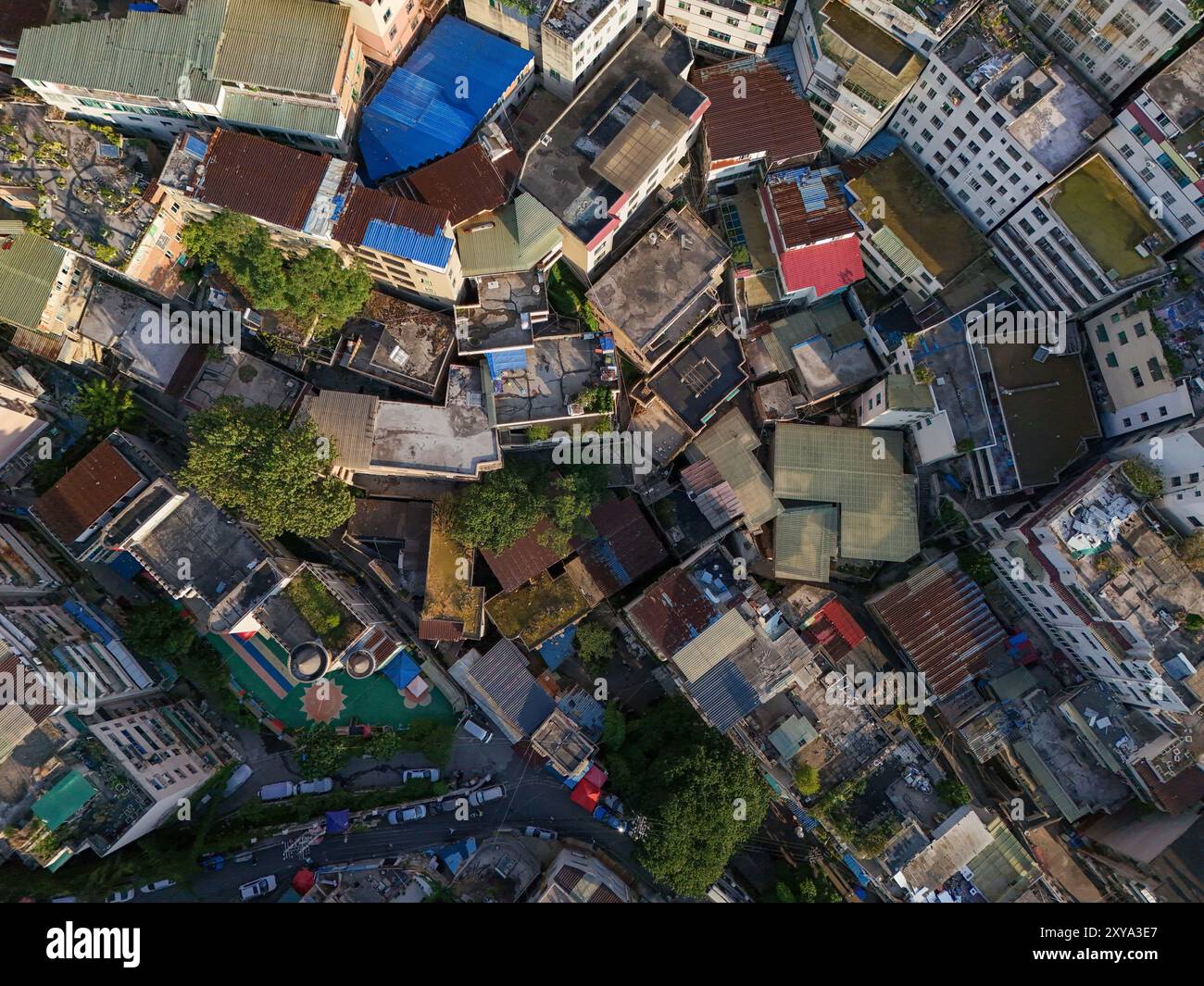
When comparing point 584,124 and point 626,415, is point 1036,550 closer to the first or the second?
point 626,415

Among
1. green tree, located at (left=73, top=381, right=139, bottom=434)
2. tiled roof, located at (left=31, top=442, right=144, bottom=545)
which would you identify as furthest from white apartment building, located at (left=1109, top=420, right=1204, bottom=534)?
green tree, located at (left=73, top=381, right=139, bottom=434)

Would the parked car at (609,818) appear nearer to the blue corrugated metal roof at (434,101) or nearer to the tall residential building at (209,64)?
the blue corrugated metal roof at (434,101)

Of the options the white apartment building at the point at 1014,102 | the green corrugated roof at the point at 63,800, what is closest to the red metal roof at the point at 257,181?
the green corrugated roof at the point at 63,800

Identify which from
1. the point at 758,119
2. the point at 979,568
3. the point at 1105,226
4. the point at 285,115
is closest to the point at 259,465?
the point at 285,115

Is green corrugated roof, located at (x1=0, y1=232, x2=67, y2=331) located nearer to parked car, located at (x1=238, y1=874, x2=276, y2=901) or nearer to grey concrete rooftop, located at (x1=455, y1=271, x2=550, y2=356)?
grey concrete rooftop, located at (x1=455, y1=271, x2=550, y2=356)

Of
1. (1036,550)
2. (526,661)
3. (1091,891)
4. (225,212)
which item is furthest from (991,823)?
(225,212)

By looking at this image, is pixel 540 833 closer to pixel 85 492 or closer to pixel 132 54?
pixel 85 492

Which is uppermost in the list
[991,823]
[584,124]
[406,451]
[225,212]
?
[225,212]
